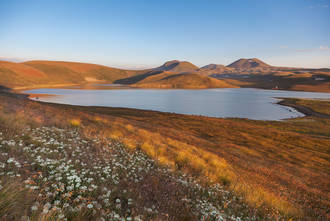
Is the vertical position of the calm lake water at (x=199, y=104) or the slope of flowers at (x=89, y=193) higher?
the slope of flowers at (x=89, y=193)

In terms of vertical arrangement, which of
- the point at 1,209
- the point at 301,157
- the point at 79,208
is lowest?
the point at 301,157

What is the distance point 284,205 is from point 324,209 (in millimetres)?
2246

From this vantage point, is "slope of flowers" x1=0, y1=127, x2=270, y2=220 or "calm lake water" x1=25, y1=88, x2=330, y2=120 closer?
"slope of flowers" x1=0, y1=127, x2=270, y2=220

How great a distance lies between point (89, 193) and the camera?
3.59 m

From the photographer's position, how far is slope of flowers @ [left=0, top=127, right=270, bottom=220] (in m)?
2.85

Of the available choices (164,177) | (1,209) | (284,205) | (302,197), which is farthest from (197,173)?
(1,209)

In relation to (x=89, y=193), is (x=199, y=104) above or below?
below

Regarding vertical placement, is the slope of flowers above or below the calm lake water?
above

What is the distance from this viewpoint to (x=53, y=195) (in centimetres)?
323

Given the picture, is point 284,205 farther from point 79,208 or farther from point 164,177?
point 79,208

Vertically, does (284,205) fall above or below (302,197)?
above

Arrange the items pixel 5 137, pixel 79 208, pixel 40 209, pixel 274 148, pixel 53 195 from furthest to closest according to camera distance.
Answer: pixel 274 148 < pixel 5 137 < pixel 53 195 < pixel 79 208 < pixel 40 209

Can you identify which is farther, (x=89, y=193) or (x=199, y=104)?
(x=199, y=104)

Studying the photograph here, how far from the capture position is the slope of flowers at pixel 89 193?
2848 millimetres
